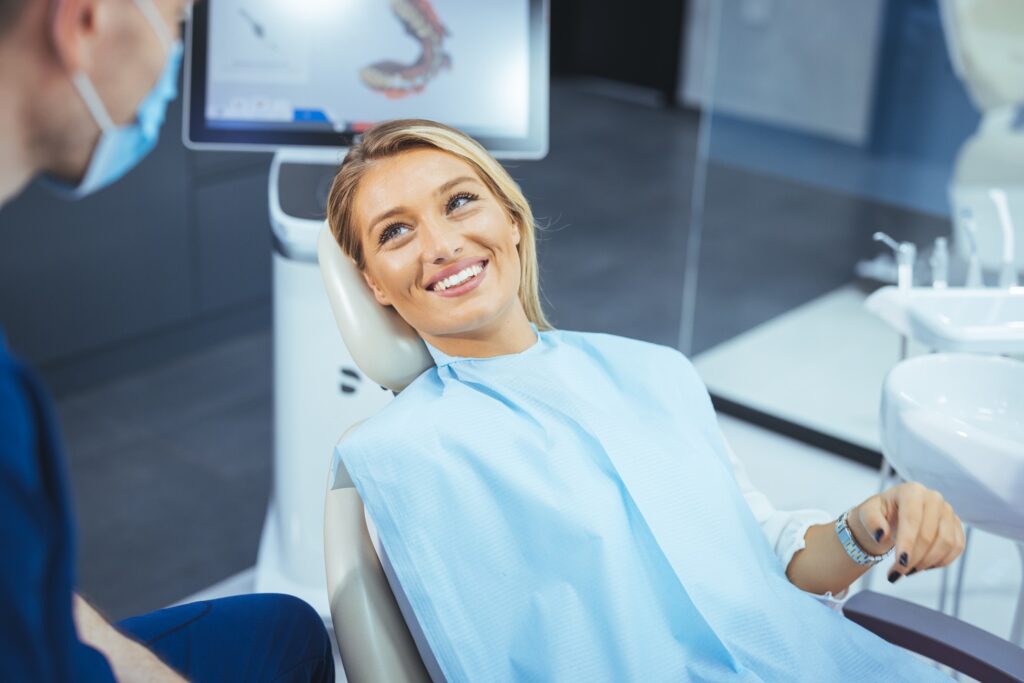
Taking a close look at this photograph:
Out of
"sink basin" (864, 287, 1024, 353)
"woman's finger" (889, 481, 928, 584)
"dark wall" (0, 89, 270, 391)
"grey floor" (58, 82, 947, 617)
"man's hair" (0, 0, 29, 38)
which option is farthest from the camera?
"dark wall" (0, 89, 270, 391)

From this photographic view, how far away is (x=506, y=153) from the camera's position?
1.88 metres

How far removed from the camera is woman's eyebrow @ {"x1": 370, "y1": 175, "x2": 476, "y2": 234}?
1.27 meters

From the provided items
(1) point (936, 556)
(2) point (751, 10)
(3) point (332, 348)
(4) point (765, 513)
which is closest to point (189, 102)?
(3) point (332, 348)

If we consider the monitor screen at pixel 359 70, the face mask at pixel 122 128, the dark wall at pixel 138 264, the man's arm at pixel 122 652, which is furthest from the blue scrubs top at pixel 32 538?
→ the dark wall at pixel 138 264

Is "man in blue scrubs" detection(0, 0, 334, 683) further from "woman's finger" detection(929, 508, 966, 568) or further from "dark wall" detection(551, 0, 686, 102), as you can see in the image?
"dark wall" detection(551, 0, 686, 102)

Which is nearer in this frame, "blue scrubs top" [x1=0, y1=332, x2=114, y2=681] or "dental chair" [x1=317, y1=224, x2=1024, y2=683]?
"blue scrubs top" [x1=0, y1=332, x2=114, y2=681]

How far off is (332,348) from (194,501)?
2.67 ft

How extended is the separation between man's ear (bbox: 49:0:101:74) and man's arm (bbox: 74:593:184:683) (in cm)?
50

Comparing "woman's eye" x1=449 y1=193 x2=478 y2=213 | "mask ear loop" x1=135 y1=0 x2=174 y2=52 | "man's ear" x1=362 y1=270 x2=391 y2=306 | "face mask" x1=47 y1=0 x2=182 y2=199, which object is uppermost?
"mask ear loop" x1=135 y1=0 x2=174 y2=52

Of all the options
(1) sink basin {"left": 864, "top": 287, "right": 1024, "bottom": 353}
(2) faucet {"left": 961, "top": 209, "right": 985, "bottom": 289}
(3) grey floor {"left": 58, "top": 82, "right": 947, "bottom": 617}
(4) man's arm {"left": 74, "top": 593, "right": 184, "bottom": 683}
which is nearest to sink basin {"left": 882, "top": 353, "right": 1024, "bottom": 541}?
(1) sink basin {"left": 864, "top": 287, "right": 1024, "bottom": 353}

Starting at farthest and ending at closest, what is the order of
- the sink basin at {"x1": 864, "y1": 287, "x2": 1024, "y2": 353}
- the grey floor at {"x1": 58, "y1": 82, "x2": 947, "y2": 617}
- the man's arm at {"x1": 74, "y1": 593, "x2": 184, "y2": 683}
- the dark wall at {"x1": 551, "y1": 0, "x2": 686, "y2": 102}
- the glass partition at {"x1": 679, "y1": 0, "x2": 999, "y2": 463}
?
the dark wall at {"x1": 551, "y1": 0, "x2": 686, "y2": 102}
the glass partition at {"x1": 679, "y1": 0, "x2": 999, "y2": 463}
the grey floor at {"x1": 58, "y1": 82, "x2": 947, "y2": 617}
the sink basin at {"x1": 864, "y1": 287, "x2": 1024, "y2": 353}
the man's arm at {"x1": 74, "y1": 593, "x2": 184, "y2": 683}

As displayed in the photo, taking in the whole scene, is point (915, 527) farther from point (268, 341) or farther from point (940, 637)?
point (268, 341)

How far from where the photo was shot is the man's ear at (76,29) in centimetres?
71

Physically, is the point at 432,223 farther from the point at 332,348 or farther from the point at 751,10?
the point at 751,10
